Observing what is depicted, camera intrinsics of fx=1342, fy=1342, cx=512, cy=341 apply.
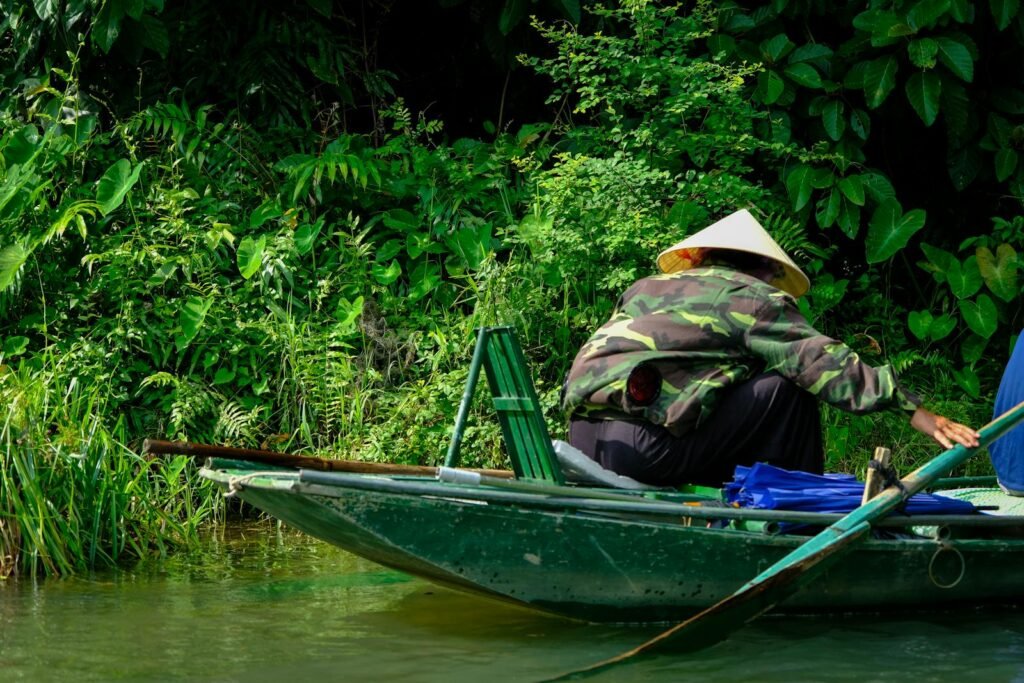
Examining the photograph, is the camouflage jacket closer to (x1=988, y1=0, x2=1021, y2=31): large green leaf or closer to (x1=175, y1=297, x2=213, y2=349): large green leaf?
(x1=175, y1=297, x2=213, y2=349): large green leaf

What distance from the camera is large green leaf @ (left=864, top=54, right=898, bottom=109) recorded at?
7.39 m

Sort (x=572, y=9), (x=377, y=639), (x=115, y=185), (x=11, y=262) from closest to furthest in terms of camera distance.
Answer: (x=377, y=639)
(x=11, y=262)
(x=115, y=185)
(x=572, y=9)

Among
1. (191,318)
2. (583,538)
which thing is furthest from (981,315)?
(191,318)

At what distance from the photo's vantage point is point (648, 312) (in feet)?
16.5

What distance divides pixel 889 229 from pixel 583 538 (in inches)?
160

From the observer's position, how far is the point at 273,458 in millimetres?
4613

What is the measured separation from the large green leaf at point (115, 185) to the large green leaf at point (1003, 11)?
15.7ft

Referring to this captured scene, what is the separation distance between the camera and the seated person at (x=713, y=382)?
471 cm

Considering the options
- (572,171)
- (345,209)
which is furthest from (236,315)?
(572,171)

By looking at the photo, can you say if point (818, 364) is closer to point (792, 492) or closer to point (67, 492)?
point (792, 492)

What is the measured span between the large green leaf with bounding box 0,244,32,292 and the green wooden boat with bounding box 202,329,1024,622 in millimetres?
2599

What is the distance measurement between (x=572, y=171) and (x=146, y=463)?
268 centimetres

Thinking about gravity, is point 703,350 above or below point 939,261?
below

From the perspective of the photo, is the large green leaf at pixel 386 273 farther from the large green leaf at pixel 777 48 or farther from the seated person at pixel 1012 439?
the seated person at pixel 1012 439
